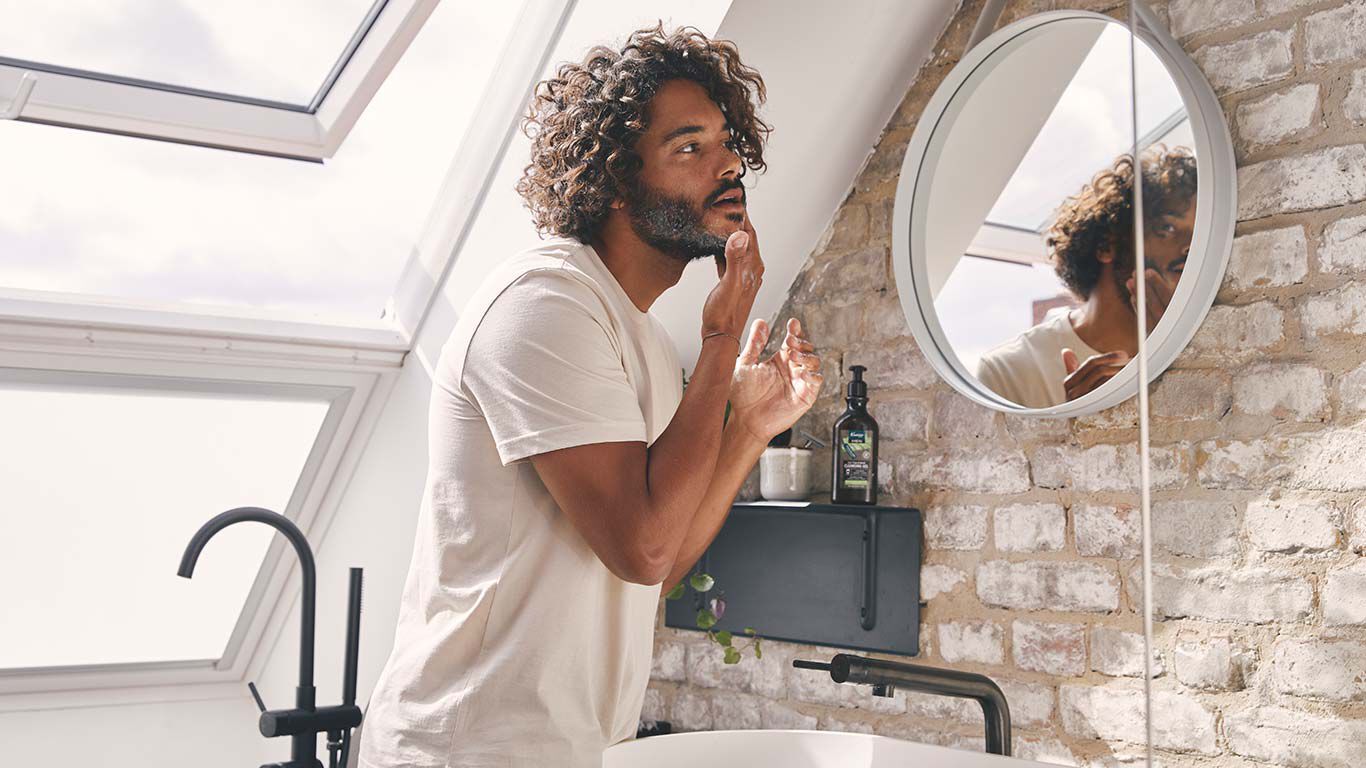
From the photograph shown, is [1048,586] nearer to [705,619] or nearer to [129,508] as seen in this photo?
[705,619]

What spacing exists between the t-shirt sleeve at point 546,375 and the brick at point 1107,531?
0.85 meters

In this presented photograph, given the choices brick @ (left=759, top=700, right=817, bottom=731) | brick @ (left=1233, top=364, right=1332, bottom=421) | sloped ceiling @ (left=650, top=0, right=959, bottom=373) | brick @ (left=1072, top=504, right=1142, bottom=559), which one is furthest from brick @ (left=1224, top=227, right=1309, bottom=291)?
brick @ (left=759, top=700, right=817, bottom=731)

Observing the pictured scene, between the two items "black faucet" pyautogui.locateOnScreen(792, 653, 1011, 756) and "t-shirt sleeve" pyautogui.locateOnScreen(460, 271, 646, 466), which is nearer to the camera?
"t-shirt sleeve" pyautogui.locateOnScreen(460, 271, 646, 466)

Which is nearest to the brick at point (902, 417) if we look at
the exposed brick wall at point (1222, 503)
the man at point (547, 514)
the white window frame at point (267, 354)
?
the exposed brick wall at point (1222, 503)

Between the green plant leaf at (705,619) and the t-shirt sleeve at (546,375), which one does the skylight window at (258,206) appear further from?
the t-shirt sleeve at (546,375)

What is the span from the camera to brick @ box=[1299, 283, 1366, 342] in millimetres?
1421

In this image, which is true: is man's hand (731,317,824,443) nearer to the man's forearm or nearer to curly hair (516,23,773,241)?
the man's forearm

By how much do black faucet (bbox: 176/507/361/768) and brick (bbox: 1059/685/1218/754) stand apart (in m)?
1.07

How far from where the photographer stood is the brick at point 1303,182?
1.44m

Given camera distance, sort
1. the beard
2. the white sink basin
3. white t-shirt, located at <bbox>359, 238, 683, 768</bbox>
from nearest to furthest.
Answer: white t-shirt, located at <bbox>359, 238, 683, 768</bbox>
the white sink basin
the beard

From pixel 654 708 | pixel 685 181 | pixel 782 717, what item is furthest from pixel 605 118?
pixel 654 708

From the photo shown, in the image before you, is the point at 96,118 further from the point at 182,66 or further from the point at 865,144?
the point at 865,144

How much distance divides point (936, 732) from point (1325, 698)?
62 centimetres

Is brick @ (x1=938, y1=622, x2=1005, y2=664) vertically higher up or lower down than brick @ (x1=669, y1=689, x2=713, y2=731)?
higher up
